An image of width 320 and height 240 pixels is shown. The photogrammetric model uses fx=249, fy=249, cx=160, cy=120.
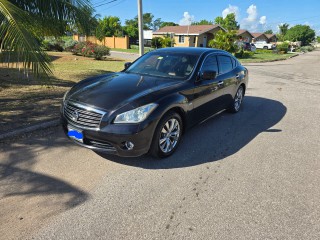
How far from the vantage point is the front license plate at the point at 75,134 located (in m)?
3.44

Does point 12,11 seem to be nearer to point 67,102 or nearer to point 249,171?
point 67,102

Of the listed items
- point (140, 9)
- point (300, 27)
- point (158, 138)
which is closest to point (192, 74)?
point (158, 138)

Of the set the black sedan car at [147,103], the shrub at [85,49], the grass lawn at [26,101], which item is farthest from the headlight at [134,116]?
the shrub at [85,49]

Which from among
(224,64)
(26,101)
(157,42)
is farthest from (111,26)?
(224,64)

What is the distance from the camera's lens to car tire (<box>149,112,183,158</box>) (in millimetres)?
3599

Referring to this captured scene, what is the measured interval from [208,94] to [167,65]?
952 millimetres

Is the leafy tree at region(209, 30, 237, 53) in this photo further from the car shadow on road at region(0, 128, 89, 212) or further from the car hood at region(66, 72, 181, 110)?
the car shadow on road at region(0, 128, 89, 212)

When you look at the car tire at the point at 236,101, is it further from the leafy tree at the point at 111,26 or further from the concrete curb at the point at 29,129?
the leafy tree at the point at 111,26

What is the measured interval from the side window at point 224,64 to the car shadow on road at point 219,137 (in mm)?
1181

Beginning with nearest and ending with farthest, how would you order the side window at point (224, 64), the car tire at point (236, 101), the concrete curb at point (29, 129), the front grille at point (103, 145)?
the front grille at point (103, 145), the concrete curb at point (29, 129), the side window at point (224, 64), the car tire at point (236, 101)

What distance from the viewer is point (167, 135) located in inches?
153

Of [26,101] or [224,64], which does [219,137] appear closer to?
[224,64]

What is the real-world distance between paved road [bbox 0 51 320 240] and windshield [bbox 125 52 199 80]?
128 cm

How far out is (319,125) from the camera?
5930 mm
